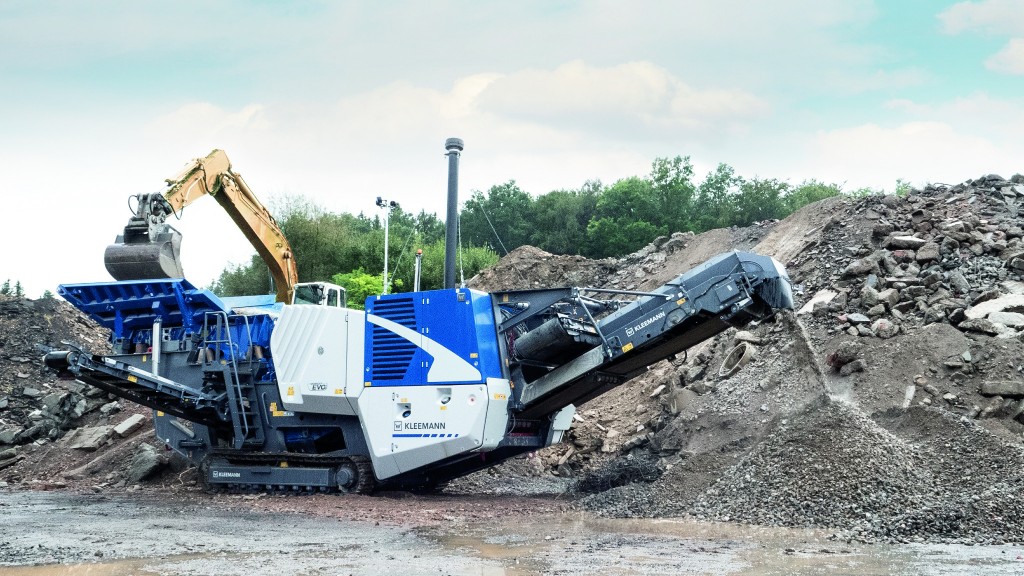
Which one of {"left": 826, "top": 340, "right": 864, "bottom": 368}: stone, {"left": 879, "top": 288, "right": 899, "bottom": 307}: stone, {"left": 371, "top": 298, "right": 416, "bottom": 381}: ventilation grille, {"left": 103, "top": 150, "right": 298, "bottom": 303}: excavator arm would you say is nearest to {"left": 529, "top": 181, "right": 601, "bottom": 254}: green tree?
{"left": 103, "top": 150, "right": 298, "bottom": 303}: excavator arm

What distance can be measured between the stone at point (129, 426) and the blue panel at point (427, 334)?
664 cm

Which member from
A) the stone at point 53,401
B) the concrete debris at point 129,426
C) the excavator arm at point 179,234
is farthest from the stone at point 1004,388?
the stone at point 53,401

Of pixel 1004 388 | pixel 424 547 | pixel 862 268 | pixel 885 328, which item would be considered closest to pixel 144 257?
pixel 424 547

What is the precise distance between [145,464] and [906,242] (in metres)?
12.6

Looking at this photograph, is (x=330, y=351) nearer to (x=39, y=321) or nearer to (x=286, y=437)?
(x=286, y=437)

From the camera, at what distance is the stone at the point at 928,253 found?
15039 mm

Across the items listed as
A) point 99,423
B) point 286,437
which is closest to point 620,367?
point 286,437

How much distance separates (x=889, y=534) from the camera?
8.89m

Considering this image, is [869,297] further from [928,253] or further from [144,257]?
[144,257]

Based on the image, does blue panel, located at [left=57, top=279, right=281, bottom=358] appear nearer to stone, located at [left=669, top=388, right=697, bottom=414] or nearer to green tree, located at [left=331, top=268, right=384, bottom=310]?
stone, located at [left=669, top=388, right=697, bottom=414]

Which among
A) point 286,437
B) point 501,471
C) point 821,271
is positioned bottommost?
point 501,471

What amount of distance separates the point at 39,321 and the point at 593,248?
80.9ft

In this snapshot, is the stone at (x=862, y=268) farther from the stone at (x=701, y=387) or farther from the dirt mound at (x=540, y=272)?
the dirt mound at (x=540, y=272)

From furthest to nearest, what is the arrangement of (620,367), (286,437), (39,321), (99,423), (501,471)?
(39,321), (99,423), (501,471), (286,437), (620,367)
